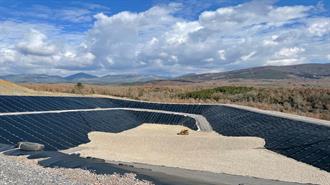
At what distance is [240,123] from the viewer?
23453 mm

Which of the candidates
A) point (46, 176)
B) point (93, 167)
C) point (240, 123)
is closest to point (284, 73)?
point (240, 123)

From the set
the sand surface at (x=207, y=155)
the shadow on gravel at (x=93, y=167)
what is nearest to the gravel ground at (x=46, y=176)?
the shadow on gravel at (x=93, y=167)

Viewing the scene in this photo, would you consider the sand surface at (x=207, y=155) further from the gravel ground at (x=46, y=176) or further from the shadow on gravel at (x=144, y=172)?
the gravel ground at (x=46, y=176)

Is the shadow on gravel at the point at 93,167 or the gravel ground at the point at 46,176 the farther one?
the shadow on gravel at the point at 93,167

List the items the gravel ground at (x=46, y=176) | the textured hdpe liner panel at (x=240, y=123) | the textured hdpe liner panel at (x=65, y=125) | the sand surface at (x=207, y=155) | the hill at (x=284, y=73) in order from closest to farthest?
1. the gravel ground at (x=46, y=176)
2. the sand surface at (x=207, y=155)
3. the textured hdpe liner panel at (x=240, y=123)
4. the textured hdpe liner panel at (x=65, y=125)
5. the hill at (x=284, y=73)

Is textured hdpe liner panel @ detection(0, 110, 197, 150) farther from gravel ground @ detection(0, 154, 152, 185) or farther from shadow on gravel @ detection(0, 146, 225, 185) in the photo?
gravel ground @ detection(0, 154, 152, 185)

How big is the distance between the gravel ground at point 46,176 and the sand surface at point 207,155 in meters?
3.91

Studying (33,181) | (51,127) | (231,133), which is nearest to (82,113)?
(51,127)

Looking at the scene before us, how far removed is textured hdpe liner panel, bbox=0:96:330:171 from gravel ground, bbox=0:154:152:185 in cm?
521

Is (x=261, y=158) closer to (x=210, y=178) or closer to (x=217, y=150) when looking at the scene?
(x=217, y=150)

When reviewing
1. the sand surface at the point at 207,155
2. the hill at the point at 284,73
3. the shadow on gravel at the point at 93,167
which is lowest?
the sand surface at the point at 207,155

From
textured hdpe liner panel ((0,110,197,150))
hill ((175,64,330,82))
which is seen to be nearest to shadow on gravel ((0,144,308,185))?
textured hdpe liner panel ((0,110,197,150))

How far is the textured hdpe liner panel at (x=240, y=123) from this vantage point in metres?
15.3

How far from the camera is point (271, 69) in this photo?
7707 inches
